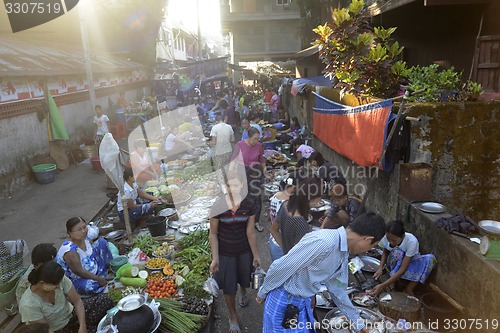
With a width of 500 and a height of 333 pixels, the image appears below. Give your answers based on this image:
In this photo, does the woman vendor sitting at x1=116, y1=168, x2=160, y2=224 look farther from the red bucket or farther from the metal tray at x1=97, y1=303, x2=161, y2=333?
the red bucket

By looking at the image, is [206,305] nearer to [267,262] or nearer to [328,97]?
[267,262]

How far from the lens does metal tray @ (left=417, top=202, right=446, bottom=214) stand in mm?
4945

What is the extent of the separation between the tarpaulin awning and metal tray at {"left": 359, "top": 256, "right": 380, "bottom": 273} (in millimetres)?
1520

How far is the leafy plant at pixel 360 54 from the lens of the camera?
6508 mm

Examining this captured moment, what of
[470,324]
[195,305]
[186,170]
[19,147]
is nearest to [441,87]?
[470,324]

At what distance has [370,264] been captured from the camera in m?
5.54

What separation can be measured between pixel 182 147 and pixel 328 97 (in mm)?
5808

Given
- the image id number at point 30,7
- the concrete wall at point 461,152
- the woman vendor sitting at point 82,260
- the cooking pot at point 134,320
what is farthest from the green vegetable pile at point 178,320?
the image id number at point 30,7

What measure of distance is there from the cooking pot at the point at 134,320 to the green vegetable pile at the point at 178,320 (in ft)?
1.03

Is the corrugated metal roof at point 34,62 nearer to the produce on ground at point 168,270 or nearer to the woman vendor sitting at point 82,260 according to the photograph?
the woman vendor sitting at point 82,260

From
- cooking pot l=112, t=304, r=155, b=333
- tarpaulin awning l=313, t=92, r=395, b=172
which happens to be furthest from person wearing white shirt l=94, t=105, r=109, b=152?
cooking pot l=112, t=304, r=155, b=333

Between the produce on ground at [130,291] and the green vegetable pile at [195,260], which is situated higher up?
the produce on ground at [130,291]

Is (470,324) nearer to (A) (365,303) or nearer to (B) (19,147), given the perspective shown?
(A) (365,303)

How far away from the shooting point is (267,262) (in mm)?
6078
